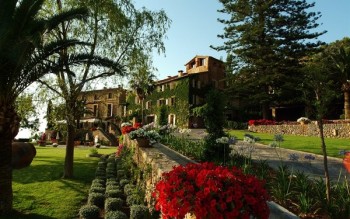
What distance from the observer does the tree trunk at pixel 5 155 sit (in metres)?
9.94

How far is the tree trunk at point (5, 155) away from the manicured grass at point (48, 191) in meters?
0.50

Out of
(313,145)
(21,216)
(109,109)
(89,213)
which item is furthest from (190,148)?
(109,109)

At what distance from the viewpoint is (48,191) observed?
12.8m

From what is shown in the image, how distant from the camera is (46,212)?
10547 mm

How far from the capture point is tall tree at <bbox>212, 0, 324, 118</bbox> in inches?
1389

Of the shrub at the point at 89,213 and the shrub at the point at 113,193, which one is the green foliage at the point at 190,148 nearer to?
the shrub at the point at 113,193

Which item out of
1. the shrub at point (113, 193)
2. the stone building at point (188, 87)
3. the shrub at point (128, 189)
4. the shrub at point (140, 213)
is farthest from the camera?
the stone building at point (188, 87)

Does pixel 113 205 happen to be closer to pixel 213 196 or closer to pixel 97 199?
pixel 97 199

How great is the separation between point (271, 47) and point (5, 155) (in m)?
30.3

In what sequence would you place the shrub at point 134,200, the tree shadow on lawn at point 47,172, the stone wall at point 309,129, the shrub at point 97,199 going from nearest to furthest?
1. the shrub at point 134,200
2. the shrub at point 97,199
3. the tree shadow on lawn at point 47,172
4. the stone wall at point 309,129

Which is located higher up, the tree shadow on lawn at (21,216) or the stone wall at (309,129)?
the stone wall at (309,129)

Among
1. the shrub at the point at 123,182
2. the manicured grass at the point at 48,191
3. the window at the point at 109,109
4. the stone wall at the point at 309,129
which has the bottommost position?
the manicured grass at the point at 48,191

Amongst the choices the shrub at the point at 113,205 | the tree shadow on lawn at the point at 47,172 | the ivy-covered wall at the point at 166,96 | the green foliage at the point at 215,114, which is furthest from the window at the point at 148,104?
the shrub at the point at 113,205

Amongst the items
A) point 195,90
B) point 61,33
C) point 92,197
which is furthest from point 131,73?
point 195,90
